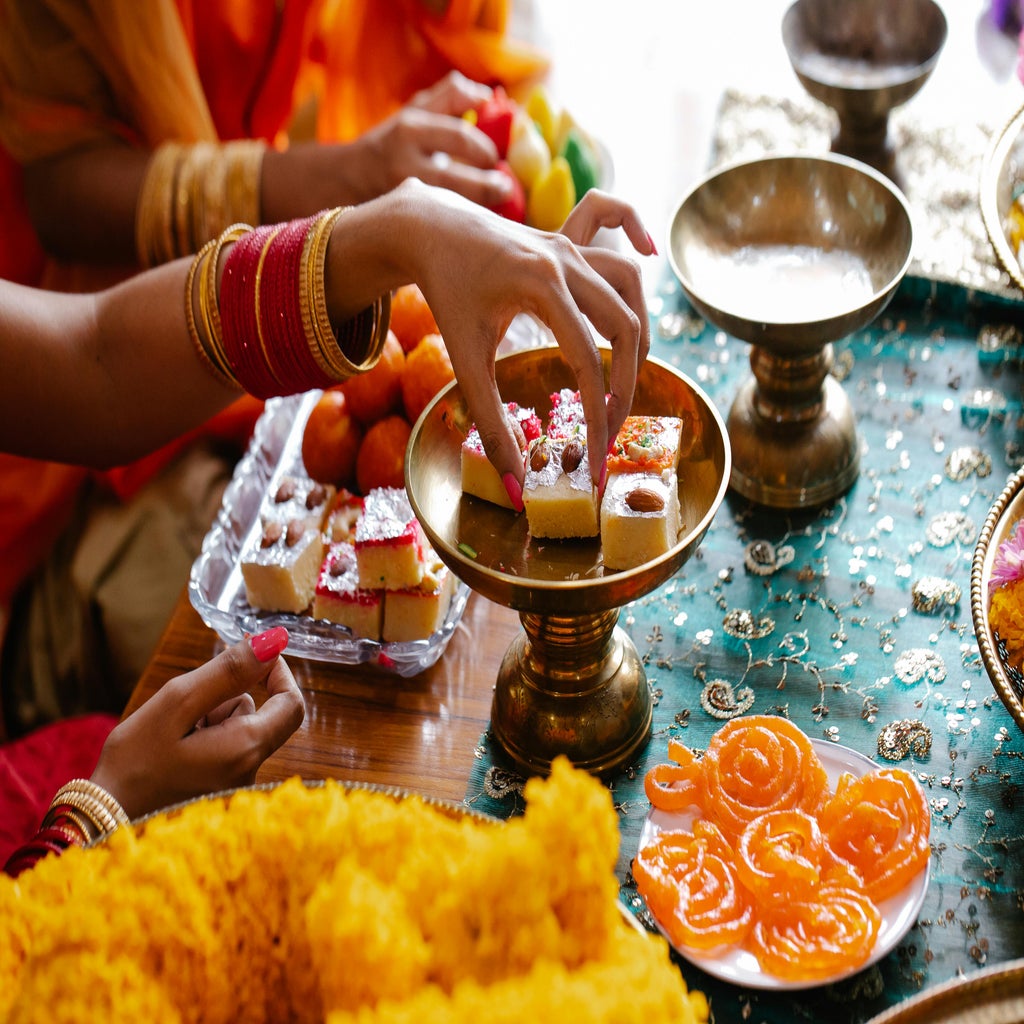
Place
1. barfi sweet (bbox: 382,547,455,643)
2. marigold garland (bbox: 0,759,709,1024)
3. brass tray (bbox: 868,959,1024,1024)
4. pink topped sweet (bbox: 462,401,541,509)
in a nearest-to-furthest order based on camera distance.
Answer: marigold garland (bbox: 0,759,709,1024)
brass tray (bbox: 868,959,1024,1024)
pink topped sweet (bbox: 462,401,541,509)
barfi sweet (bbox: 382,547,455,643)

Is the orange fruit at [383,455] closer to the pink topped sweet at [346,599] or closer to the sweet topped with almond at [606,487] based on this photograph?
the pink topped sweet at [346,599]

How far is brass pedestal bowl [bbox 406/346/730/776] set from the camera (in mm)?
1000

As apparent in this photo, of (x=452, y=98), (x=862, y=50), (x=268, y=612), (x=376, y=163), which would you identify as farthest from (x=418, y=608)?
(x=862, y=50)

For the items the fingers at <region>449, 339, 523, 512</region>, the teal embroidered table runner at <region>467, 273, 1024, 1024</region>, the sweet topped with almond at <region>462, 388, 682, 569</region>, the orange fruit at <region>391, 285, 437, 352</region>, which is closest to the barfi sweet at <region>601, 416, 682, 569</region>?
the sweet topped with almond at <region>462, 388, 682, 569</region>

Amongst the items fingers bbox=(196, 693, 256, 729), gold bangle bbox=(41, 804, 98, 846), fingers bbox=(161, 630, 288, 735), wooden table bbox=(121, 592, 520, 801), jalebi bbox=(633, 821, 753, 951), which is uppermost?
fingers bbox=(161, 630, 288, 735)

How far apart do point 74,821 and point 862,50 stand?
1499mm

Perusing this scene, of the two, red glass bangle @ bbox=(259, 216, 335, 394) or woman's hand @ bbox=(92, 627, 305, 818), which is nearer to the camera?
woman's hand @ bbox=(92, 627, 305, 818)

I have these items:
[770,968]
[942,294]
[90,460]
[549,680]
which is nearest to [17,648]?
[90,460]

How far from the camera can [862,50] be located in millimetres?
1616

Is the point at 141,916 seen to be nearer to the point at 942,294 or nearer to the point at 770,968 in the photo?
the point at 770,968

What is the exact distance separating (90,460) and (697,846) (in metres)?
0.87

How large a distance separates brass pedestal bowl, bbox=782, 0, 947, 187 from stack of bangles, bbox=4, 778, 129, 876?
1301mm

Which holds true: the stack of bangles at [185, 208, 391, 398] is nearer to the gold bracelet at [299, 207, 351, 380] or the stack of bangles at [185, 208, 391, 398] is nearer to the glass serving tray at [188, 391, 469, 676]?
the gold bracelet at [299, 207, 351, 380]

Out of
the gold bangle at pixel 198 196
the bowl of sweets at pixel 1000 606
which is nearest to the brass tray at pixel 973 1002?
the bowl of sweets at pixel 1000 606
